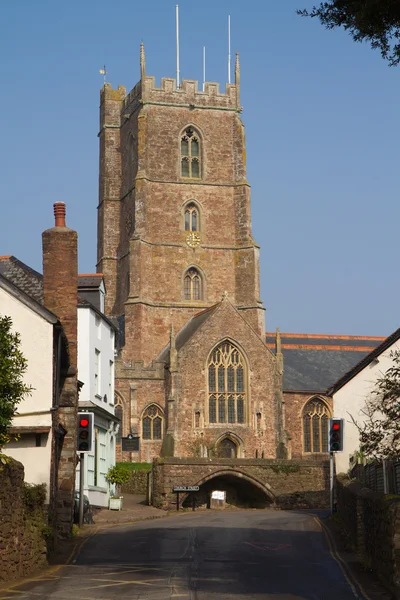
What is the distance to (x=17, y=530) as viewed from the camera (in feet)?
67.3

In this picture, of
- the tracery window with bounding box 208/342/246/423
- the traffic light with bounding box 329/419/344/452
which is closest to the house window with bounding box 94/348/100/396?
the traffic light with bounding box 329/419/344/452

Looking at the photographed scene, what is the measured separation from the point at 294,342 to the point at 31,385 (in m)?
54.3

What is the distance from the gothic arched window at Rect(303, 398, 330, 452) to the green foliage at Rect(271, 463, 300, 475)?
21.5m

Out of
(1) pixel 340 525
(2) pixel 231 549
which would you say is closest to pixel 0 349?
(2) pixel 231 549

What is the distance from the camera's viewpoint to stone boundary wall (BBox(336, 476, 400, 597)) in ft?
62.2

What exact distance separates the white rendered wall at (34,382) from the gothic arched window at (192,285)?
49.0 m

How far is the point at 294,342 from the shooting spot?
78.8 meters

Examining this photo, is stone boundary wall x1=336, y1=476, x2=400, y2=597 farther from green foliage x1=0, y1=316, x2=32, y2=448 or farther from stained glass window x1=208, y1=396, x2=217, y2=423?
stained glass window x1=208, y1=396, x2=217, y2=423

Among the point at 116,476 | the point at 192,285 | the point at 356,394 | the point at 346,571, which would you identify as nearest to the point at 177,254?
the point at 192,285

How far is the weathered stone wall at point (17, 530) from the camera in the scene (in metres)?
19.6

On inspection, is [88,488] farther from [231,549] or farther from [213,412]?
[213,412]

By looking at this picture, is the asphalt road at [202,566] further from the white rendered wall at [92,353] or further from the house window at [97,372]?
the house window at [97,372]

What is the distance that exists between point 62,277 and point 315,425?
43462 millimetres

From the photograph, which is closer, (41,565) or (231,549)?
(41,565)
